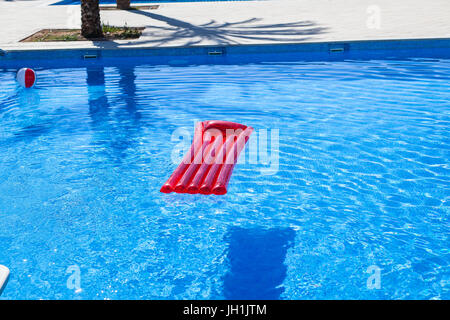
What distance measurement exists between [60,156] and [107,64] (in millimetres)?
5506

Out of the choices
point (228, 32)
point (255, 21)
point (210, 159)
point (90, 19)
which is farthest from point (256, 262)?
point (255, 21)

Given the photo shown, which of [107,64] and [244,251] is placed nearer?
[244,251]

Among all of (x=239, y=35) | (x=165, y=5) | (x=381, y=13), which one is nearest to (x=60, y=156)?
Result: (x=239, y=35)

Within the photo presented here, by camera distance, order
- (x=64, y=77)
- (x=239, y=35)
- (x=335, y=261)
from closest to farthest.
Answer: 1. (x=335, y=261)
2. (x=64, y=77)
3. (x=239, y=35)

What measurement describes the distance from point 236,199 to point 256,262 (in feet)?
4.04

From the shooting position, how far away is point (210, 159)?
649 centimetres

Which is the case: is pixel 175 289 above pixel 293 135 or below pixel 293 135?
below

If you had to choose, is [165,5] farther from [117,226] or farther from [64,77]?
[117,226]

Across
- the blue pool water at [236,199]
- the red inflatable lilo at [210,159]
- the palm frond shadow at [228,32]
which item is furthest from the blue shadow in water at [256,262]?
the palm frond shadow at [228,32]

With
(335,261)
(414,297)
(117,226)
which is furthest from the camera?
(117,226)

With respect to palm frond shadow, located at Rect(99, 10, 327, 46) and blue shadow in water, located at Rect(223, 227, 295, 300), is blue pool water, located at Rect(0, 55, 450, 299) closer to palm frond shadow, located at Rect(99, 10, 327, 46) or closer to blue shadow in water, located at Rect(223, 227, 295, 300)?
blue shadow in water, located at Rect(223, 227, 295, 300)

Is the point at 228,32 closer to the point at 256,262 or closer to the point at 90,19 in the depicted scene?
the point at 90,19

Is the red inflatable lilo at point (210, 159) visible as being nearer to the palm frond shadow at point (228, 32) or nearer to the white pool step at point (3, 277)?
the white pool step at point (3, 277)

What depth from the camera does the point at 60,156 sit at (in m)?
7.23
